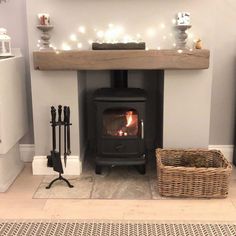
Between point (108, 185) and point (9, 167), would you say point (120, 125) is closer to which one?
point (108, 185)

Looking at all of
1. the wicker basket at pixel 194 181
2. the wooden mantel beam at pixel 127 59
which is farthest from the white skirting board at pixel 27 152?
the wicker basket at pixel 194 181

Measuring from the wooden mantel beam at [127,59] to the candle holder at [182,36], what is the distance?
0.53 feet

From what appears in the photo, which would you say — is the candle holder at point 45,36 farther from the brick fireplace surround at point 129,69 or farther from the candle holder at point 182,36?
the candle holder at point 182,36

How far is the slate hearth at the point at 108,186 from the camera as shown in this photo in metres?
2.28

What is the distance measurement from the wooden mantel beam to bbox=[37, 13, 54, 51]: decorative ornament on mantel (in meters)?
0.15

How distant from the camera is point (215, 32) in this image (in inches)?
107

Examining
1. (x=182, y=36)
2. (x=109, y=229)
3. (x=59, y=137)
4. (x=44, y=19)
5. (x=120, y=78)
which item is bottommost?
(x=109, y=229)

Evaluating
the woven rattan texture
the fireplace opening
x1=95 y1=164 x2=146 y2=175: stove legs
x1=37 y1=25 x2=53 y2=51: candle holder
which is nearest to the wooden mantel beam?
x1=37 y1=25 x2=53 y2=51: candle holder

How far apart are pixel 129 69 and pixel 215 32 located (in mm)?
851

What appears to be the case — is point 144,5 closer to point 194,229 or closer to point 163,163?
point 163,163

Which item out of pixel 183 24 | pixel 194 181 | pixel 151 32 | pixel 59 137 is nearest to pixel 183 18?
pixel 183 24

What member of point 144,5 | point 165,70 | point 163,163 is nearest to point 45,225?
point 163,163

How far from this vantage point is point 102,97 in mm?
2438

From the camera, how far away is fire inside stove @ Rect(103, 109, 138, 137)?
2510mm
